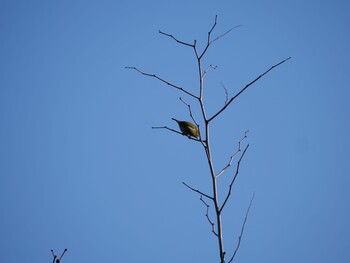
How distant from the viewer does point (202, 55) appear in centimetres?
397

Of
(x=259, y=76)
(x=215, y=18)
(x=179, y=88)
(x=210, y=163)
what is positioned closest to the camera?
(x=210, y=163)

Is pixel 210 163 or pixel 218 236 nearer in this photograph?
pixel 218 236

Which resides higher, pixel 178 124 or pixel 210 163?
pixel 178 124

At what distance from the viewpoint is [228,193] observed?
3.36 meters

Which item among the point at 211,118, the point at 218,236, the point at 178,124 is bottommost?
the point at 218,236

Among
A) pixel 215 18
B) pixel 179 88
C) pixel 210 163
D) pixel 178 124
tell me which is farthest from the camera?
pixel 178 124

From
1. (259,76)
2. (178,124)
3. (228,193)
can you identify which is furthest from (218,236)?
(178,124)

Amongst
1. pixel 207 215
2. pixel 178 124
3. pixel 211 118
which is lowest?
pixel 207 215

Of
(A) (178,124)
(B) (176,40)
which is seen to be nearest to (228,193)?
(B) (176,40)

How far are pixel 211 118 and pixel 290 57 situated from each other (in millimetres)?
907

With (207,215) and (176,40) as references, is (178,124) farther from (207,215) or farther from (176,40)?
(207,215)

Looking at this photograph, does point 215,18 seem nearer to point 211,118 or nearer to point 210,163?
point 211,118

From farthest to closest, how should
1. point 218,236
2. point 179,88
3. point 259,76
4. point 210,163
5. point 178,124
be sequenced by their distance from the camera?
point 178,124
point 179,88
point 259,76
point 210,163
point 218,236

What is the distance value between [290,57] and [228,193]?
4.42 feet
